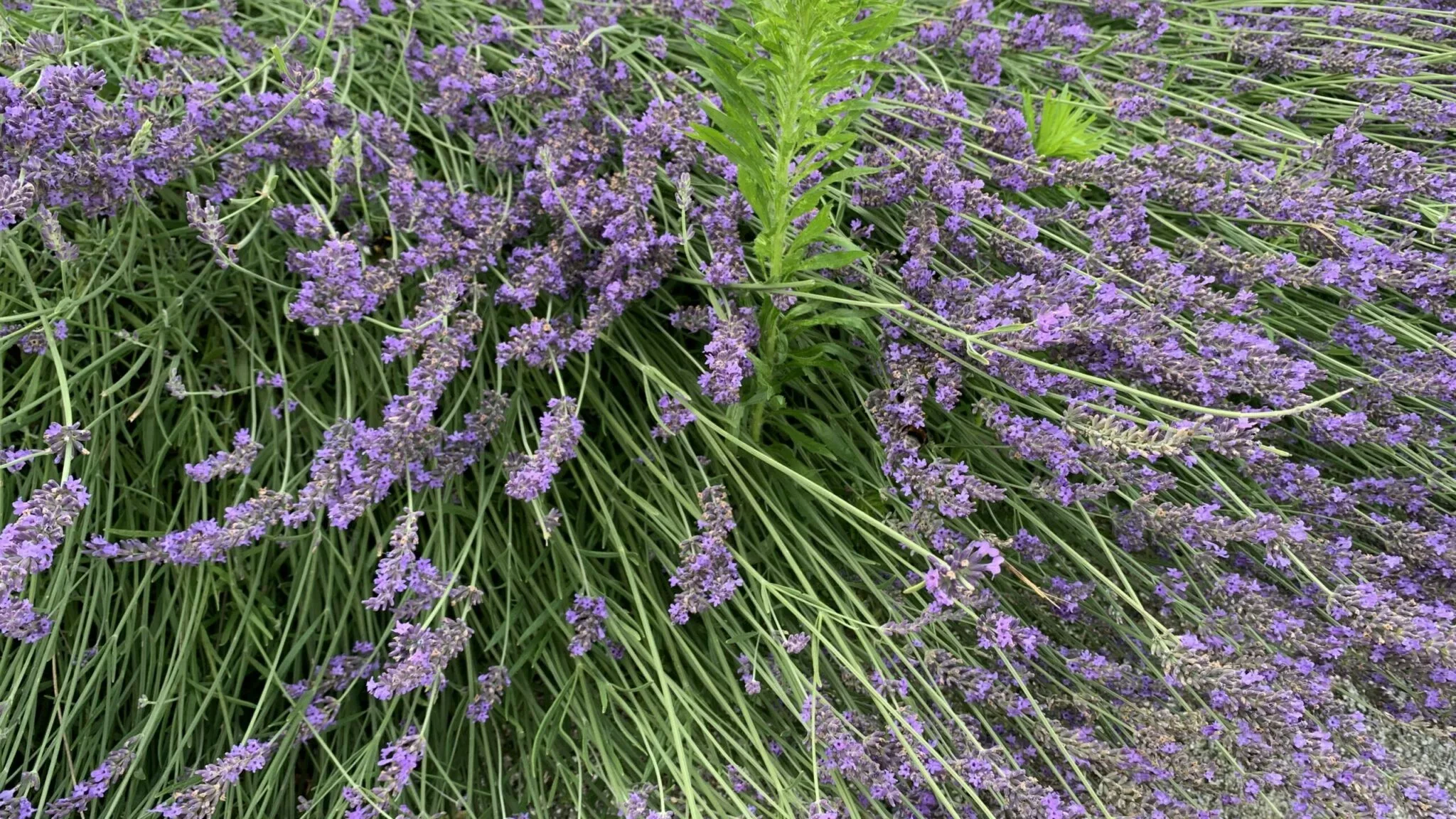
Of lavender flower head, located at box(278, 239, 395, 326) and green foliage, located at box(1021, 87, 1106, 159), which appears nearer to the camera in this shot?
lavender flower head, located at box(278, 239, 395, 326)

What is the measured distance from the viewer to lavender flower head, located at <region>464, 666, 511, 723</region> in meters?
1.33

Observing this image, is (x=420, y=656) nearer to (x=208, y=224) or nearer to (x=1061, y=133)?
(x=208, y=224)

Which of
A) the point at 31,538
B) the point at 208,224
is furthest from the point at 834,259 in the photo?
the point at 31,538

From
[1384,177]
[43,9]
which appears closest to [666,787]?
[1384,177]

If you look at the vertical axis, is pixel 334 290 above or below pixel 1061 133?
below

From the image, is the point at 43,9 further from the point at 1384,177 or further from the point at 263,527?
the point at 1384,177

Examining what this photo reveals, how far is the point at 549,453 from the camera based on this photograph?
1275 millimetres

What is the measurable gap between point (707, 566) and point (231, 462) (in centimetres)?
76

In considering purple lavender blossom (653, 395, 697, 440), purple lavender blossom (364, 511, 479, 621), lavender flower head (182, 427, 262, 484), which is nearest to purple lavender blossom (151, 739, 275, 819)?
purple lavender blossom (364, 511, 479, 621)

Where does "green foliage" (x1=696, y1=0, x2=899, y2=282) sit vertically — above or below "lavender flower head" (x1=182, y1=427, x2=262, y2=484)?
above

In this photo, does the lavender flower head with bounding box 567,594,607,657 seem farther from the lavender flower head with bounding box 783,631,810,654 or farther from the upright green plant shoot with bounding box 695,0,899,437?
the upright green plant shoot with bounding box 695,0,899,437

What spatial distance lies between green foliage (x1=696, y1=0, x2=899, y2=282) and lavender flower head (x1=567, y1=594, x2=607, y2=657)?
0.61 meters

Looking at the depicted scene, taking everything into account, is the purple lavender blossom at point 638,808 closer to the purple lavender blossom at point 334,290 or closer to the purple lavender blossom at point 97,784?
the purple lavender blossom at point 97,784

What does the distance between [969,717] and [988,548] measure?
0.35 metres
